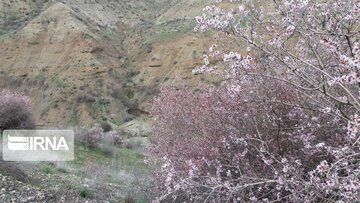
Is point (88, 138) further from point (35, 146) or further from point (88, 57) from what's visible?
point (88, 57)

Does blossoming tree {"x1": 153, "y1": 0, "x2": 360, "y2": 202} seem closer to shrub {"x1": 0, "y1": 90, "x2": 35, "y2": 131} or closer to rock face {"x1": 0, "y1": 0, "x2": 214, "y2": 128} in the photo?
shrub {"x1": 0, "y1": 90, "x2": 35, "y2": 131}

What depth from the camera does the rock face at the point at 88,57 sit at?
38.5 metres

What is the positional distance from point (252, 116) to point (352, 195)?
7.71 feet

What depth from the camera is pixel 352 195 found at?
12.3 feet

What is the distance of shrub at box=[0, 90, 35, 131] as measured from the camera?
1460 cm

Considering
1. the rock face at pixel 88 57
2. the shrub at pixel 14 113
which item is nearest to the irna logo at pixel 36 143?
the shrub at pixel 14 113

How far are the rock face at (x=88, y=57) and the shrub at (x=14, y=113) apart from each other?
67.0 ft

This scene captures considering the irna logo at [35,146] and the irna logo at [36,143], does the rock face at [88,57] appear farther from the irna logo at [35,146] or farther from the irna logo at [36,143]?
the irna logo at [36,143]

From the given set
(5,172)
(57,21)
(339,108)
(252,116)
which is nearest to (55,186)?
(5,172)

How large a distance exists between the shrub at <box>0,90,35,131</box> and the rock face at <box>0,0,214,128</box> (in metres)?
20.4

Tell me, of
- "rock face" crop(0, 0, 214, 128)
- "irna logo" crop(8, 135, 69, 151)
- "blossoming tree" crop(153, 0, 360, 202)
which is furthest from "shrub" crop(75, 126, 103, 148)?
"rock face" crop(0, 0, 214, 128)

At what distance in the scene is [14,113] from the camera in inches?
591

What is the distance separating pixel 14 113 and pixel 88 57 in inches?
1086

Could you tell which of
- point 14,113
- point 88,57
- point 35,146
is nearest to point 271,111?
point 35,146
